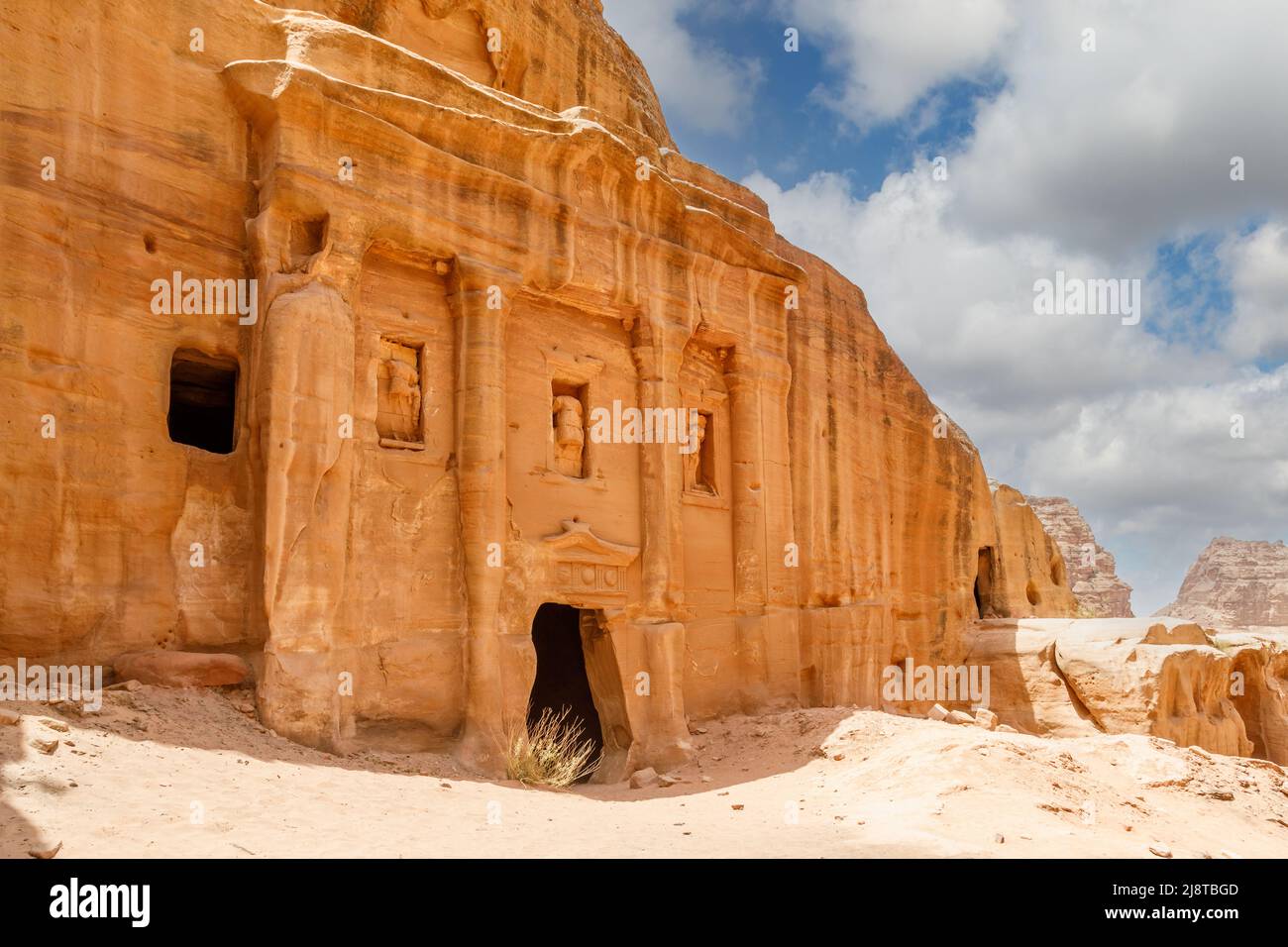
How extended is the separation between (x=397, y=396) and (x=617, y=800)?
5.04 meters

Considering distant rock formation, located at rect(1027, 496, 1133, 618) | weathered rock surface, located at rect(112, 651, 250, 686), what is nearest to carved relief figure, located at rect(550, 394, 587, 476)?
weathered rock surface, located at rect(112, 651, 250, 686)

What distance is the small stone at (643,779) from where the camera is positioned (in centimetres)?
1219

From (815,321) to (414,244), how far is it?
339 inches

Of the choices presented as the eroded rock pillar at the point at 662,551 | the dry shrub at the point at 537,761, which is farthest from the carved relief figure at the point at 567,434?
the dry shrub at the point at 537,761

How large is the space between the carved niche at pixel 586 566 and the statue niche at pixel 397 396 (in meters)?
2.22

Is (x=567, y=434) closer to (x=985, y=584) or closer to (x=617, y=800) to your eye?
(x=617, y=800)

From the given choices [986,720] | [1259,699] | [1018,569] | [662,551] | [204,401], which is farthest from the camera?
[1018,569]

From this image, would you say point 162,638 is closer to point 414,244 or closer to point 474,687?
point 474,687

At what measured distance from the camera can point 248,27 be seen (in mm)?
10758

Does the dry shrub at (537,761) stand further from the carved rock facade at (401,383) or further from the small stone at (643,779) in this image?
the small stone at (643,779)

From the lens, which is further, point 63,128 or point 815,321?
point 815,321

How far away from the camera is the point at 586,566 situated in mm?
13258

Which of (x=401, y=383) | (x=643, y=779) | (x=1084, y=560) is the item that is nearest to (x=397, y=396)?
(x=401, y=383)

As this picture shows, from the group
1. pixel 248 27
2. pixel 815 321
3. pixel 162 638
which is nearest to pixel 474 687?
pixel 162 638
